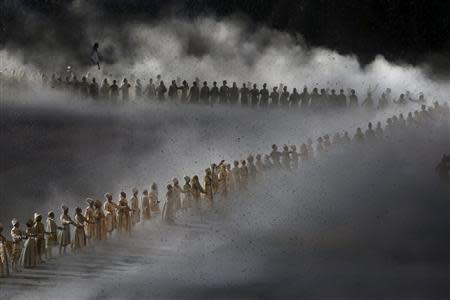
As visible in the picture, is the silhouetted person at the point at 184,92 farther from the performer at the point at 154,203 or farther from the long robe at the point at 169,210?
the long robe at the point at 169,210

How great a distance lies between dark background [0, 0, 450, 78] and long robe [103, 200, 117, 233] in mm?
27148

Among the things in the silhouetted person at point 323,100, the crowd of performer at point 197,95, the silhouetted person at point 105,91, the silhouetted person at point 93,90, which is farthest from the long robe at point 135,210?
the silhouetted person at point 323,100

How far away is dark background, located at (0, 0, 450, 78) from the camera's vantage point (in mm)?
48438

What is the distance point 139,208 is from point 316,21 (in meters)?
26.2

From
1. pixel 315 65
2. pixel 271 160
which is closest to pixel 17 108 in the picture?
pixel 271 160

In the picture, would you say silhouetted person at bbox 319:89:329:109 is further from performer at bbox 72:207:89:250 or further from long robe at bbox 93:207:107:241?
performer at bbox 72:207:89:250

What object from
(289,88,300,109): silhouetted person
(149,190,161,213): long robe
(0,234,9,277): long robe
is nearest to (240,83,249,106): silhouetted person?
(289,88,300,109): silhouetted person

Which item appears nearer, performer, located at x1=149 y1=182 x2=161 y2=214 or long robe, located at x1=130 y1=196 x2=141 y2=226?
long robe, located at x1=130 y1=196 x2=141 y2=226

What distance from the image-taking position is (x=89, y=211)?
915 inches

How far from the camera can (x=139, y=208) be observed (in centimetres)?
2533

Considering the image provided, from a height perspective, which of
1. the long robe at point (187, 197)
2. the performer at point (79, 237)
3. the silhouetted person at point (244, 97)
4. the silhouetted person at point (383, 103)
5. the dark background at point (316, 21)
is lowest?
the performer at point (79, 237)

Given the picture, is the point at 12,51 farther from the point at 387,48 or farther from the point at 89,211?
the point at 89,211

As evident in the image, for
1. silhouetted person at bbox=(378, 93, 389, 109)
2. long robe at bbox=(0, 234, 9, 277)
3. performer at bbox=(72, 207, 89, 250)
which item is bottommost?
long robe at bbox=(0, 234, 9, 277)

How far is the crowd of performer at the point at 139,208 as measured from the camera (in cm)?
2128
